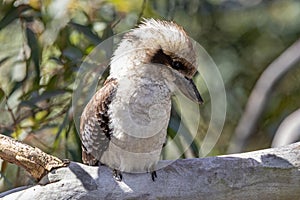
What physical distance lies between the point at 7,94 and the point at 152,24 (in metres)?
1.08

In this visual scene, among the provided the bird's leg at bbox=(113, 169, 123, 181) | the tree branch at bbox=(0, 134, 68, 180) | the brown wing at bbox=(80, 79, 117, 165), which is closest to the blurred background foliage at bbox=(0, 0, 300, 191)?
the brown wing at bbox=(80, 79, 117, 165)

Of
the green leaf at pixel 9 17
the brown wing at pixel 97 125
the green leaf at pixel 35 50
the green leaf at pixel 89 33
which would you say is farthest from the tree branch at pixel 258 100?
the brown wing at pixel 97 125

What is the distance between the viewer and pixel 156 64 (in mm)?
2180

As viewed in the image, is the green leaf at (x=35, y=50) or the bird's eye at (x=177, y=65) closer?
the bird's eye at (x=177, y=65)

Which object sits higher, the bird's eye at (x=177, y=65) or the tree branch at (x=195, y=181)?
the bird's eye at (x=177, y=65)

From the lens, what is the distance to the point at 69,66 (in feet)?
10.4

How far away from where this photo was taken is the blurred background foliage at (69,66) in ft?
10.2

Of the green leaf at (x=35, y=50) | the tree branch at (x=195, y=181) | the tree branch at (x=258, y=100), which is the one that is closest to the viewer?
the tree branch at (x=195, y=181)

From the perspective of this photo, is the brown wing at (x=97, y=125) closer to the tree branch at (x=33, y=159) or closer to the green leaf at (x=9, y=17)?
the tree branch at (x=33, y=159)

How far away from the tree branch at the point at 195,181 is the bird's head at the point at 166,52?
186mm

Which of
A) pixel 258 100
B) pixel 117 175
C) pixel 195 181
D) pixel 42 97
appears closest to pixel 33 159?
pixel 117 175

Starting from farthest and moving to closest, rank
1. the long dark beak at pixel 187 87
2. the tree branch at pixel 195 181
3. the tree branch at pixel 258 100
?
the tree branch at pixel 258 100, the long dark beak at pixel 187 87, the tree branch at pixel 195 181

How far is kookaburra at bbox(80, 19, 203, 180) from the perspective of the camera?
2164 mm

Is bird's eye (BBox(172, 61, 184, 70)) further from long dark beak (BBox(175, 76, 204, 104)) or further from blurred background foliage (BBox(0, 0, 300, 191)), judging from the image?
blurred background foliage (BBox(0, 0, 300, 191))
